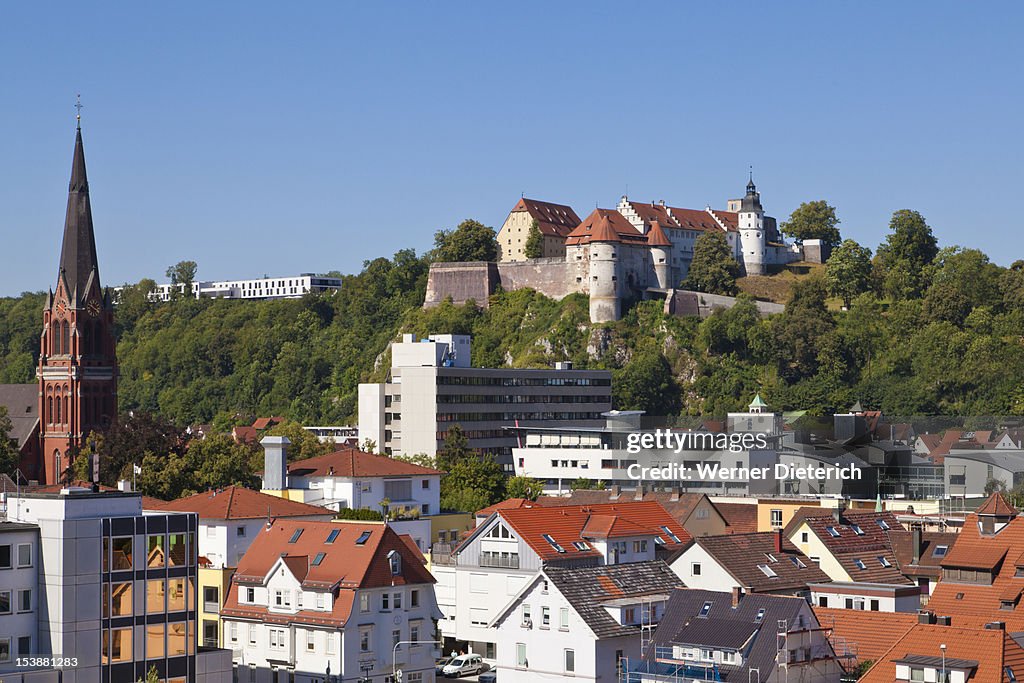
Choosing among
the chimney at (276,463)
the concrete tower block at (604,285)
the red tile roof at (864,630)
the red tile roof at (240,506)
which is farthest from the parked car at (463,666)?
the concrete tower block at (604,285)

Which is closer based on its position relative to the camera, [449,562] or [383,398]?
[449,562]

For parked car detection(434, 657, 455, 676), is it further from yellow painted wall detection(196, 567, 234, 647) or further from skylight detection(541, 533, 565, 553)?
yellow painted wall detection(196, 567, 234, 647)

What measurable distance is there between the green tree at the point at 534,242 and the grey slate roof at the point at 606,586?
126 metres

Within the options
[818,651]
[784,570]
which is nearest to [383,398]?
[784,570]

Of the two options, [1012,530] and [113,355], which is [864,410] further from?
[1012,530]

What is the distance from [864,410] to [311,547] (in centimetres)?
10328

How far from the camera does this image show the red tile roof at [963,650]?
3941 cm

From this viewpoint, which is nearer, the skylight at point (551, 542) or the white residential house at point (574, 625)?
the white residential house at point (574, 625)

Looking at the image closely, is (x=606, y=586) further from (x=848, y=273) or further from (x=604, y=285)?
(x=848, y=273)

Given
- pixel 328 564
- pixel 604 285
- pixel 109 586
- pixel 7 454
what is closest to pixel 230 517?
pixel 328 564

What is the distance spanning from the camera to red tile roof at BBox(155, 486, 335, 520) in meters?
59.1

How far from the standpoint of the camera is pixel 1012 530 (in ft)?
174

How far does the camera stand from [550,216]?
612 ft

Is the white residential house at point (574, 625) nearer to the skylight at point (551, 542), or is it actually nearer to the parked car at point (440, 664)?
the parked car at point (440, 664)
